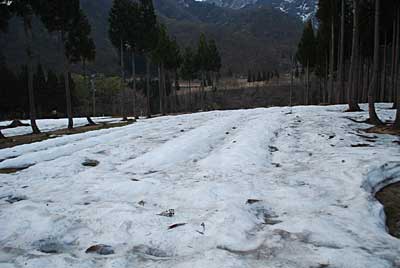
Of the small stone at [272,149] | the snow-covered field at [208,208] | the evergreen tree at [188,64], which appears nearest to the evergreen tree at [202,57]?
the evergreen tree at [188,64]

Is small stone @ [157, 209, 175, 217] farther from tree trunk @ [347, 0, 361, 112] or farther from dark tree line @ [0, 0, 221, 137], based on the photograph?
dark tree line @ [0, 0, 221, 137]

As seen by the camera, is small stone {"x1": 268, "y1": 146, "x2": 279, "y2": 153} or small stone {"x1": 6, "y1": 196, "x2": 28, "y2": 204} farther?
small stone {"x1": 268, "y1": 146, "x2": 279, "y2": 153}

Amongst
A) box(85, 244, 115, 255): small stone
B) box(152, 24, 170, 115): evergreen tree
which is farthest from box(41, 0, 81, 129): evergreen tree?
box(85, 244, 115, 255): small stone

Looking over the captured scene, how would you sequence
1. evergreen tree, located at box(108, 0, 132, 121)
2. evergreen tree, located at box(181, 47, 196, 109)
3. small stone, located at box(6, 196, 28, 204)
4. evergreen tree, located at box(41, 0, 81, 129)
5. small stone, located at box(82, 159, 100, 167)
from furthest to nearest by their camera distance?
evergreen tree, located at box(181, 47, 196, 109) < evergreen tree, located at box(108, 0, 132, 121) < evergreen tree, located at box(41, 0, 81, 129) < small stone, located at box(82, 159, 100, 167) < small stone, located at box(6, 196, 28, 204)

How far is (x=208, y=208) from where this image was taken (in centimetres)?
410

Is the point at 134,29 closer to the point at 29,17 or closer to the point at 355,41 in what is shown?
the point at 29,17

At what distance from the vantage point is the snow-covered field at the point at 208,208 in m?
2.93

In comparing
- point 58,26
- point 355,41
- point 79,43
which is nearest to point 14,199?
point 355,41

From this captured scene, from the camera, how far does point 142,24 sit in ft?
86.4

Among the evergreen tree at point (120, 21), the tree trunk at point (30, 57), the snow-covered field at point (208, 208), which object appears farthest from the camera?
the evergreen tree at point (120, 21)

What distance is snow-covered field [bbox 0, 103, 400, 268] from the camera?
115 inches

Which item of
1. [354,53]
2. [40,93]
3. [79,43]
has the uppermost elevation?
[79,43]

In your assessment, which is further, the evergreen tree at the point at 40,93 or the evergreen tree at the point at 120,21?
the evergreen tree at the point at 40,93

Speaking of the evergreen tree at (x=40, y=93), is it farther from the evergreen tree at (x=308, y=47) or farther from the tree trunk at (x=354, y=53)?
the tree trunk at (x=354, y=53)
